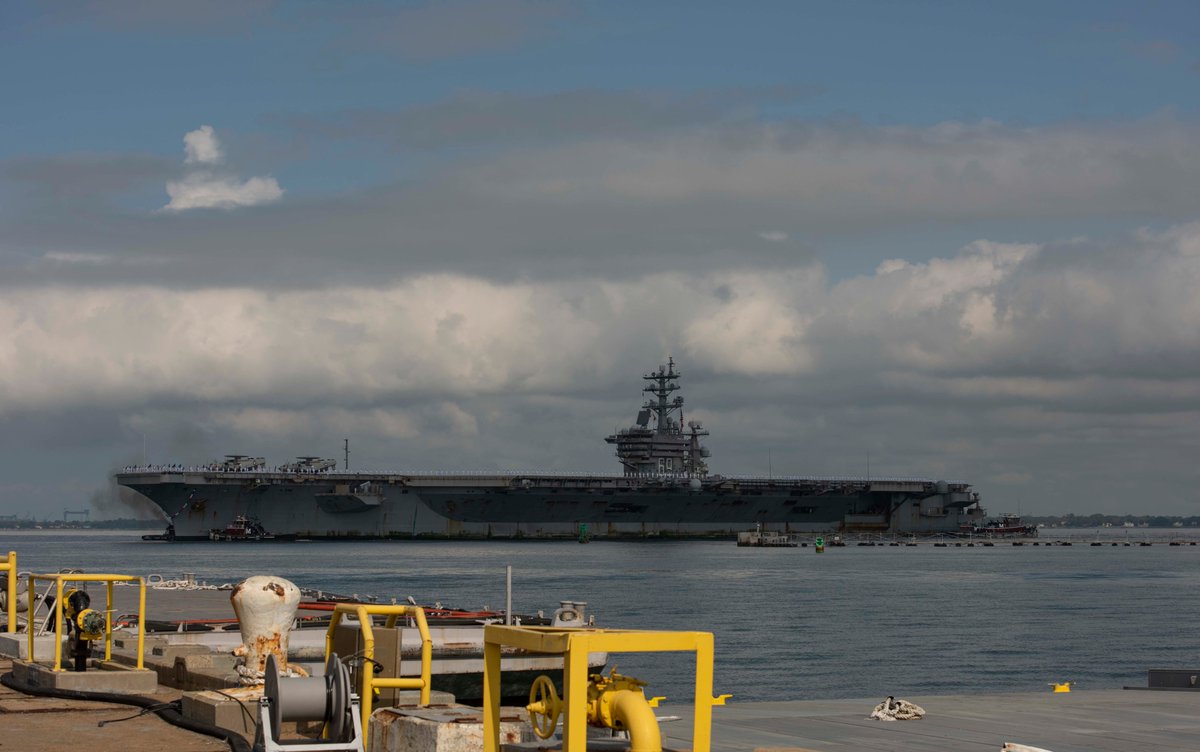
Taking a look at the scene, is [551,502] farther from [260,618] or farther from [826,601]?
[260,618]

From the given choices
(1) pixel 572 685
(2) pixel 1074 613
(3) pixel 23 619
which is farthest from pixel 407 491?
(1) pixel 572 685

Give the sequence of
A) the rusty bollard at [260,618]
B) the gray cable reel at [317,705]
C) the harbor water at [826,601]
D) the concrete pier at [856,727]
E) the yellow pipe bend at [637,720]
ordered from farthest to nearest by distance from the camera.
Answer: the harbor water at [826,601] → the rusty bollard at [260,618] → the concrete pier at [856,727] → the gray cable reel at [317,705] → the yellow pipe bend at [637,720]

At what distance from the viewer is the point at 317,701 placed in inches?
296

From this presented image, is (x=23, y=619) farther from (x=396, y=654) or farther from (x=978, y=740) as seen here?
(x=978, y=740)

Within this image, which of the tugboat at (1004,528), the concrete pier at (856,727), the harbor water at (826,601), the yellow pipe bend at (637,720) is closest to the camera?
the yellow pipe bend at (637,720)

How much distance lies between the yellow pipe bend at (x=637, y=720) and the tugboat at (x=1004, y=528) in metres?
134

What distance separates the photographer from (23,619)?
21812mm

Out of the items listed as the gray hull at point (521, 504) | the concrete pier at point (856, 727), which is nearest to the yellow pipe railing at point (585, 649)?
the concrete pier at point (856, 727)

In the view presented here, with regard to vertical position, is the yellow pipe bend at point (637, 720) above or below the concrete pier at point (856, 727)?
above

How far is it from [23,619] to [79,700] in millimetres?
10799

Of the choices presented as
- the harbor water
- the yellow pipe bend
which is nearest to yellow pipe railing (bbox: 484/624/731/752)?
the yellow pipe bend

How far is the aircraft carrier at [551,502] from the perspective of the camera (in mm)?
104250

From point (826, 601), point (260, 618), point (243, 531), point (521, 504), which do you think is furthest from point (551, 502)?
point (260, 618)

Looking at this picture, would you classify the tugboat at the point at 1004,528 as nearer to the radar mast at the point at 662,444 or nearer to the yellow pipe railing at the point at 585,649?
the radar mast at the point at 662,444
